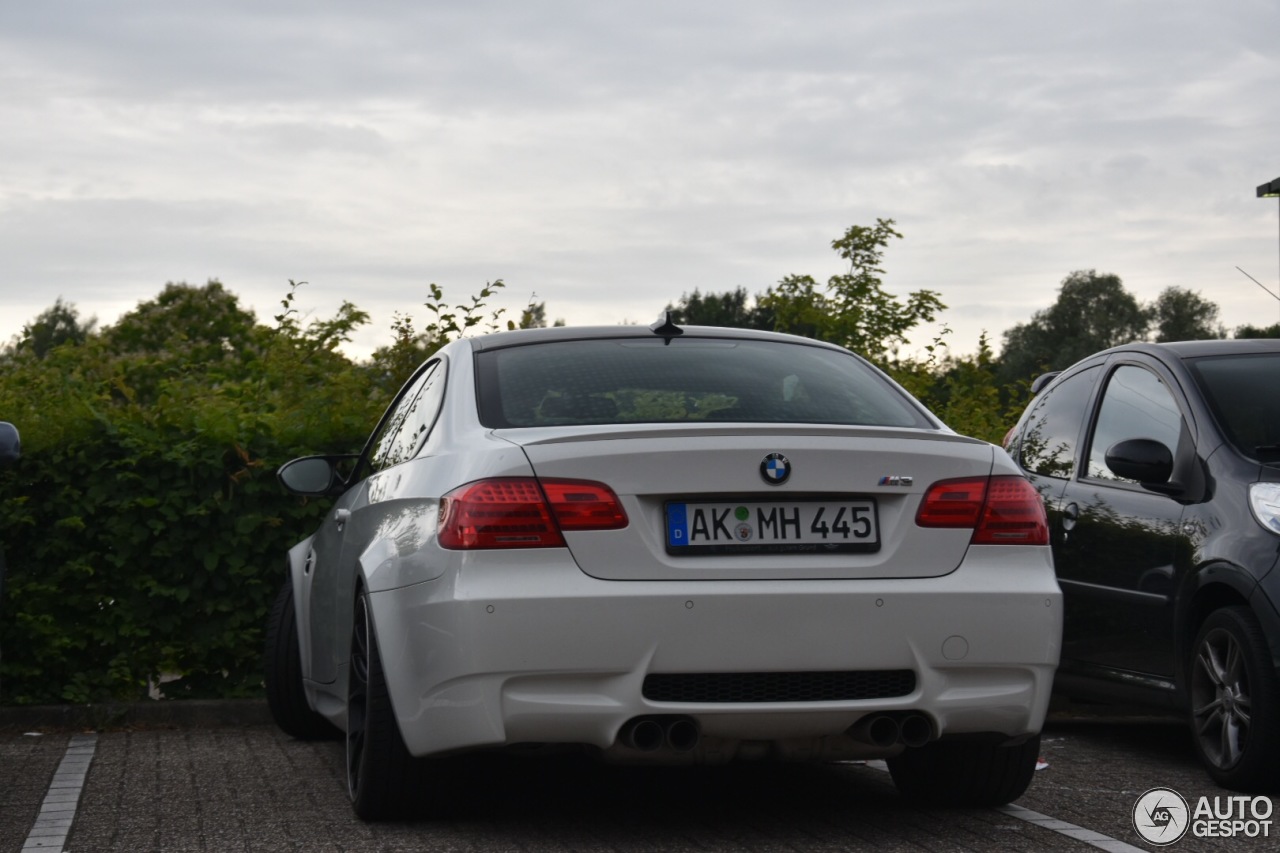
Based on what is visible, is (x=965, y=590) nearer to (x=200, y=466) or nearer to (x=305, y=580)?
(x=305, y=580)

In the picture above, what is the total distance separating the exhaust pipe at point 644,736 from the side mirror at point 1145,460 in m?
3.02

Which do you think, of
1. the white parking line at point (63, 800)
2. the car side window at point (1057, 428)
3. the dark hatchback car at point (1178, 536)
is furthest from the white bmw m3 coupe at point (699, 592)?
the car side window at point (1057, 428)

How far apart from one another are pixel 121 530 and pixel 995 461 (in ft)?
17.0

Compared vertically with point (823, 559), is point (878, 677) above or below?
below

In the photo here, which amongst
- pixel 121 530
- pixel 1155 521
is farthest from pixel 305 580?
pixel 1155 521

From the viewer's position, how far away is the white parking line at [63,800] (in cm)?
536

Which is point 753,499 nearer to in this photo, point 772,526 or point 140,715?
point 772,526

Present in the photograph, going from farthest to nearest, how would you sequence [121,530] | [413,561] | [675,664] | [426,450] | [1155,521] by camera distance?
[121,530] < [1155,521] < [426,450] < [413,561] < [675,664]

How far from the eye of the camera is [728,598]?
4.65 m

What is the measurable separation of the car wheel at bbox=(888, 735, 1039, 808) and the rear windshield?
1.09 meters

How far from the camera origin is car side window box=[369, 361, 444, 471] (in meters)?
5.77

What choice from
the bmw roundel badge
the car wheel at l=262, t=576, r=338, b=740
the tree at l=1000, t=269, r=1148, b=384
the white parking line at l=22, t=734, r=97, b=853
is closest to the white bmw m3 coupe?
the bmw roundel badge

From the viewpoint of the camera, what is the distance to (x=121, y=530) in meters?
8.70

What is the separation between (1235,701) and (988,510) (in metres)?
2.02
